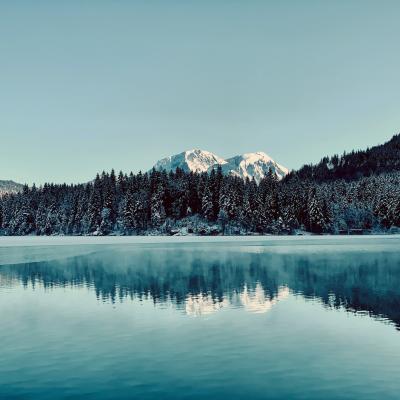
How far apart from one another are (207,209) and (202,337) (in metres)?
143

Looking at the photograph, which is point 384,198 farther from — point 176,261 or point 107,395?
Result: point 107,395

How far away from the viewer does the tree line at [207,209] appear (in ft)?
525

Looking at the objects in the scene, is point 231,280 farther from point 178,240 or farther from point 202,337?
point 178,240

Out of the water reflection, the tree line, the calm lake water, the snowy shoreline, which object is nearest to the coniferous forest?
the tree line

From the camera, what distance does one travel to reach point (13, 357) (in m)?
A: 18.3

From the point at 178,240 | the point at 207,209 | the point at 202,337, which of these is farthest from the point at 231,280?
the point at 207,209

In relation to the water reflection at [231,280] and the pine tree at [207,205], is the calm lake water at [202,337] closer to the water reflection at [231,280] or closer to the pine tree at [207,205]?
the water reflection at [231,280]

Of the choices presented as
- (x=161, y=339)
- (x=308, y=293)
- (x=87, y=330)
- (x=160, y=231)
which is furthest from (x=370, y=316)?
(x=160, y=231)

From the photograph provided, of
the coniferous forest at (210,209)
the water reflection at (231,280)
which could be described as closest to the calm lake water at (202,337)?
the water reflection at (231,280)

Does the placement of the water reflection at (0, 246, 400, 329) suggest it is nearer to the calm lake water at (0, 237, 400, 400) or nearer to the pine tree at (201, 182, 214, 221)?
the calm lake water at (0, 237, 400, 400)

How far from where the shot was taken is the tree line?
16012 centimetres

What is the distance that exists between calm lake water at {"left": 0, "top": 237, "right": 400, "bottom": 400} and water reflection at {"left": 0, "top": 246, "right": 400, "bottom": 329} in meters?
0.18

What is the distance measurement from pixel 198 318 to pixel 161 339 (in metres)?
4.64

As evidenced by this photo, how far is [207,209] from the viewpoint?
16425 cm
